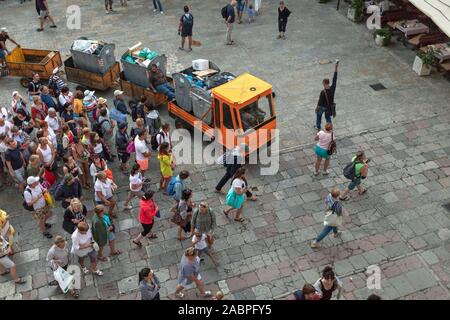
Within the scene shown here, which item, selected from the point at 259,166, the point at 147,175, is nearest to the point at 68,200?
the point at 147,175

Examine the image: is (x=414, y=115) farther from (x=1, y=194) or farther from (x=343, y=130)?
(x=1, y=194)

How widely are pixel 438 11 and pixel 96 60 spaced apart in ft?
35.3

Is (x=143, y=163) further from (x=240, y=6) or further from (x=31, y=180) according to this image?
(x=240, y=6)

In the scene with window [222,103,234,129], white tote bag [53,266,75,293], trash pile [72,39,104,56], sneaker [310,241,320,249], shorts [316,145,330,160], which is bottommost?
sneaker [310,241,320,249]

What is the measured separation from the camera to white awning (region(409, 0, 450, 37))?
48.7 ft

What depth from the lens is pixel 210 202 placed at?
12.1 metres

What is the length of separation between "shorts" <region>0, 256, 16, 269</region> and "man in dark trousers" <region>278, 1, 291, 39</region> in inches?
504

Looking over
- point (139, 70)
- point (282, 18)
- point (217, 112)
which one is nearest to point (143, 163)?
Answer: point (217, 112)

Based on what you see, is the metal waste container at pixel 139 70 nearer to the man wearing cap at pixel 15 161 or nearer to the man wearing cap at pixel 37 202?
the man wearing cap at pixel 15 161

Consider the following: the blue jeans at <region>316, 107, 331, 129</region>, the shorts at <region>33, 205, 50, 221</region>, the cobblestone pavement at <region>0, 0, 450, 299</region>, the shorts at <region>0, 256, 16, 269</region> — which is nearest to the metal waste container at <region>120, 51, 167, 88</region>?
the cobblestone pavement at <region>0, 0, 450, 299</region>

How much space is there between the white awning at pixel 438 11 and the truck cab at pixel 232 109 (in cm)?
618

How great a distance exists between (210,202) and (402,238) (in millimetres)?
4484

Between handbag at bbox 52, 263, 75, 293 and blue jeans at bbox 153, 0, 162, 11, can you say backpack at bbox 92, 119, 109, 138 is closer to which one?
handbag at bbox 52, 263, 75, 293

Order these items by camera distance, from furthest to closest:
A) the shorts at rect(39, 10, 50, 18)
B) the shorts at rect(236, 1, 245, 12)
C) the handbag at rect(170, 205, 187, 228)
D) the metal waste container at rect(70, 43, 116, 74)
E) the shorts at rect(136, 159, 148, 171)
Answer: the shorts at rect(236, 1, 245, 12) < the shorts at rect(39, 10, 50, 18) < the metal waste container at rect(70, 43, 116, 74) < the shorts at rect(136, 159, 148, 171) < the handbag at rect(170, 205, 187, 228)
